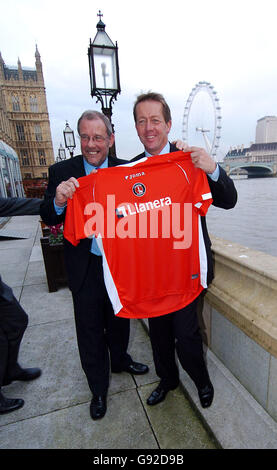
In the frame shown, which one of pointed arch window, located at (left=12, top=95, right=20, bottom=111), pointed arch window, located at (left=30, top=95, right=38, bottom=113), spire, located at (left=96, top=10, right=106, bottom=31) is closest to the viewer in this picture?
spire, located at (left=96, top=10, right=106, bottom=31)

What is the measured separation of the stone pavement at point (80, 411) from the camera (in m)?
1.67

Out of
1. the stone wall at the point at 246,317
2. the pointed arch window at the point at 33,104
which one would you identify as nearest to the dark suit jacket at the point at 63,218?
the stone wall at the point at 246,317

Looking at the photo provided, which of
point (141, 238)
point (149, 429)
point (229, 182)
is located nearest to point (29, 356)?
point (149, 429)

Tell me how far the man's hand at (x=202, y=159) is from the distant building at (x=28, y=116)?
65.0m

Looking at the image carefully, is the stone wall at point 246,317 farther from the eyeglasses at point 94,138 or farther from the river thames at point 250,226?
the river thames at point 250,226

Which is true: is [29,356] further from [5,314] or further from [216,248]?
[216,248]

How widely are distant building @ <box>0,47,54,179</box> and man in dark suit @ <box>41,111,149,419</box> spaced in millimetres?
64512

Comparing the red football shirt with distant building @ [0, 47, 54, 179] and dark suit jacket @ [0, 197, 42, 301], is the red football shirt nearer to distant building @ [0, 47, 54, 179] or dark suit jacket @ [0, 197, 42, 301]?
dark suit jacket @ [0, 197, 42, 301]

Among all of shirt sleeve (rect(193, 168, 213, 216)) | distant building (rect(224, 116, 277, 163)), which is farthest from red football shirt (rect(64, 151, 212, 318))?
distant building (rect(224, 116, 277, 163))

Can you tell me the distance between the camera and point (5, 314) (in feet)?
6.38

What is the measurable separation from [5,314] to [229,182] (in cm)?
186

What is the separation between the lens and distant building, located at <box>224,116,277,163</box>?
101 metres


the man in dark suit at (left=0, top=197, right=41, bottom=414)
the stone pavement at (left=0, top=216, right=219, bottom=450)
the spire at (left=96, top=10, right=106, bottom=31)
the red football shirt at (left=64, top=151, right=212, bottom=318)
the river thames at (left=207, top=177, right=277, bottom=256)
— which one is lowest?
the river thames at (left=207, top=177, right=277, bottom=256)

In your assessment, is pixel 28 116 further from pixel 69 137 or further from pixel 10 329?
pixel 10 329
